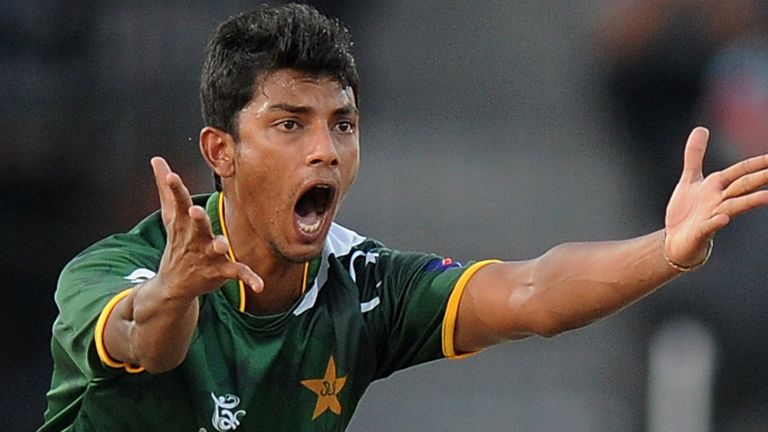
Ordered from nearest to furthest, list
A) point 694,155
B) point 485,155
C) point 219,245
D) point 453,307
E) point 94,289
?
point 219,245, point 694,155, point 94,289, point 453,307, point 485,155

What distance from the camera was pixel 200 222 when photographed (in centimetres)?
297

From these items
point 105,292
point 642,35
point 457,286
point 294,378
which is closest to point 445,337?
point 457,286

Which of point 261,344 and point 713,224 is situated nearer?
point 713,224

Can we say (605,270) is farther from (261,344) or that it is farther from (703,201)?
(261,344)

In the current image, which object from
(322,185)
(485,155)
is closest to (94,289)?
(322,185)

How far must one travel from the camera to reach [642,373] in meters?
5.73

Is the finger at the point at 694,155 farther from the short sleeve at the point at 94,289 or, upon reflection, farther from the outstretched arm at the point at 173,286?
the short sleeve at the point at 94,289

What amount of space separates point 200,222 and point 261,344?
0.79 m

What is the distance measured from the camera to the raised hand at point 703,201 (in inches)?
124

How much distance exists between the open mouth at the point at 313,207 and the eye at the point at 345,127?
0.48 ft

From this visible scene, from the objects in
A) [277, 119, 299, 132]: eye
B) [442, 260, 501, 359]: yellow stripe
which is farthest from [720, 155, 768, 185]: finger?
[277, 119, 299, 132]: eye

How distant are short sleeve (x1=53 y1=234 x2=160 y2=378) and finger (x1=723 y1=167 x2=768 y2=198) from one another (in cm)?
127

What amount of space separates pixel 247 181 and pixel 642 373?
253 cm

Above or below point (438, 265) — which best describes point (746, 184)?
above
